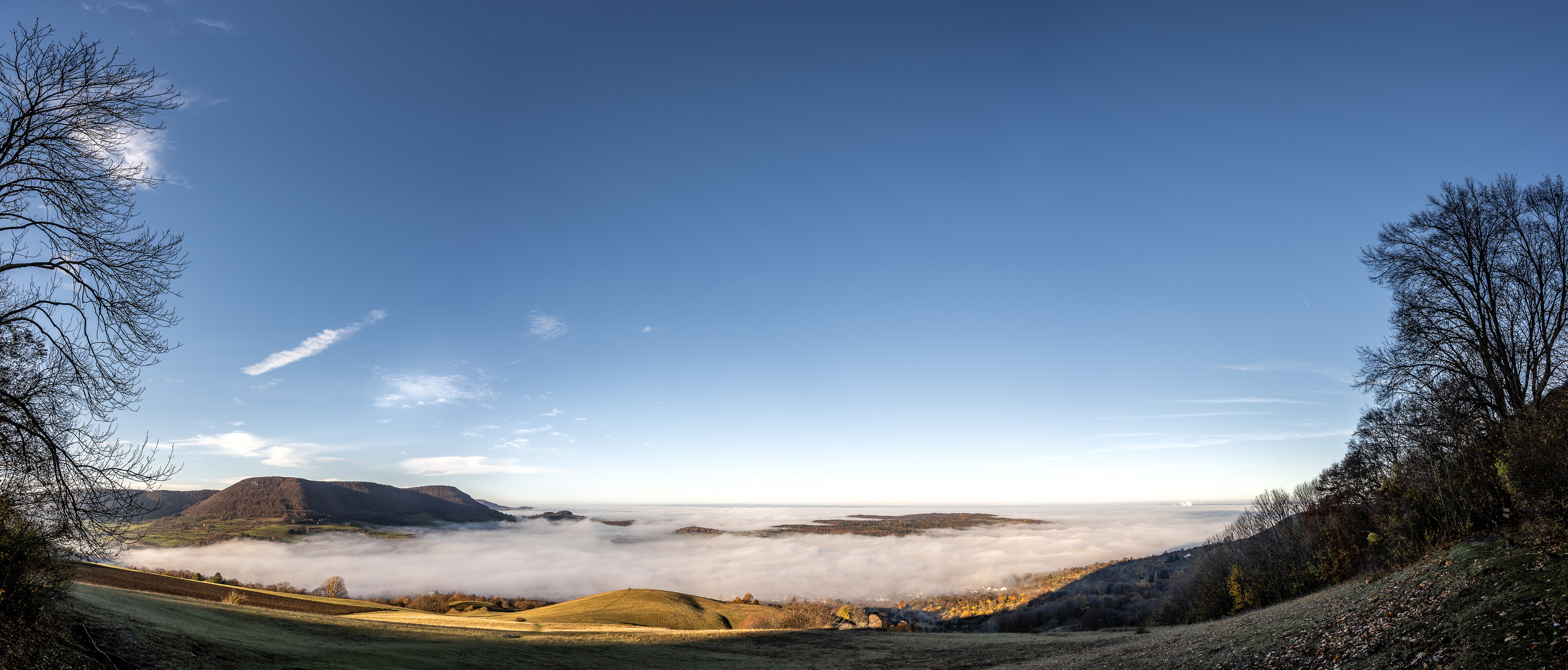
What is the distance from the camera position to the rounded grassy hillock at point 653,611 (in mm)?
72750

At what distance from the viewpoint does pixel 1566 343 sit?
25875 mm

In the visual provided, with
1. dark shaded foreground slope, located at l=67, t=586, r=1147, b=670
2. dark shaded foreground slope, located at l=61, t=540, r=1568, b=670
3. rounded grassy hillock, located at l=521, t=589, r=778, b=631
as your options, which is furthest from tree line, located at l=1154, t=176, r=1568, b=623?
rounded grassy hillock, located at l=521, t=589, r=778, b=631

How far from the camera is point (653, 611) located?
79875mm

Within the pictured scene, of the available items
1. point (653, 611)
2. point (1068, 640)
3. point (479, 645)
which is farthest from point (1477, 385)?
point (653, 611)

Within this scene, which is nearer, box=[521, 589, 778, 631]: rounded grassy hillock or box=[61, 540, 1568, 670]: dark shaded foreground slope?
box=[61, 540, 1568, 670]: dark shaded foreground slope

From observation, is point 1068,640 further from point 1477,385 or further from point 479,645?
point 479,645

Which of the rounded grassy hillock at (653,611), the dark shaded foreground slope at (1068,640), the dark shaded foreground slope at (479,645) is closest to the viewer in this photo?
the dark shaded foreground slope at (1068,640)

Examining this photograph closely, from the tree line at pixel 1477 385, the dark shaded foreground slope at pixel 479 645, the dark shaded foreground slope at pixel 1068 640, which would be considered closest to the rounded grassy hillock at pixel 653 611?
the dark shaded foreground slope at pixel 479 645

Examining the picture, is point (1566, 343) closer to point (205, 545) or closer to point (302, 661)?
point (302, 661)

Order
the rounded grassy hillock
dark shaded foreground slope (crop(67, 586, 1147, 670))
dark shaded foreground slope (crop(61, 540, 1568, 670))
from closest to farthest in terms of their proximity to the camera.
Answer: dark shaded foreground slope (crop(61, 540, 1568, 670)) < dark shaded foreground slope (crop(67, 586, 1147, 670)) < the rounded grassy hillock

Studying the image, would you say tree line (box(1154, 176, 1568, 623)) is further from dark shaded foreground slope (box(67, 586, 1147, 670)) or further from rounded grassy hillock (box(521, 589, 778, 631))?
rounded grassy hillock (box(521, 589, 778, 631))

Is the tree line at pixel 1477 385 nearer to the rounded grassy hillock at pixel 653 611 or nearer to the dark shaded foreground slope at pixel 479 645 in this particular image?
the dark shaded foreground slope at pixel 479 645

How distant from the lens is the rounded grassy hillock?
7275 centimetres

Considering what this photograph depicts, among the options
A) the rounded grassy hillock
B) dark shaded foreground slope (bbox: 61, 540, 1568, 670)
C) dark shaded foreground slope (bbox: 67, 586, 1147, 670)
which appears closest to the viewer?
dark shaded foreground slope (bbox: 61, 540, 1568, 670)
